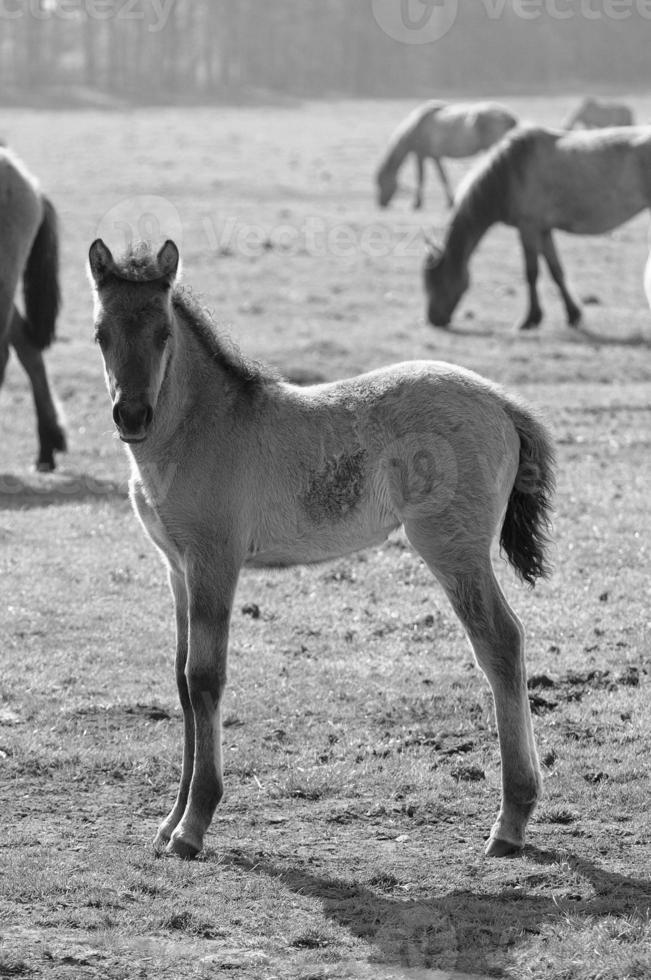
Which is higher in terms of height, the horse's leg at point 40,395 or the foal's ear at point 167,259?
the foal's ear at point 167,259

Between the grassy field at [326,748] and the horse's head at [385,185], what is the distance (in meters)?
15.5

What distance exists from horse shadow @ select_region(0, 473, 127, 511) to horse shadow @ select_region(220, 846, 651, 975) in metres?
6.33

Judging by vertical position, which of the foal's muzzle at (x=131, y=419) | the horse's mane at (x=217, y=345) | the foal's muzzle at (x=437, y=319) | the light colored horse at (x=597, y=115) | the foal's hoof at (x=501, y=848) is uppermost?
the light colored horse at (x=597, y=115)

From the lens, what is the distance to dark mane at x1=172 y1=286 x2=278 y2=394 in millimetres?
5918

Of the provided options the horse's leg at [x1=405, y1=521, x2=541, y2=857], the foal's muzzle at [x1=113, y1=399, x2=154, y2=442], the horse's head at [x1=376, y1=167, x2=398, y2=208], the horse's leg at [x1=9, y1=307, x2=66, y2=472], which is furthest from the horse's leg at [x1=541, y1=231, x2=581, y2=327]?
the foal's muzzle at [x1=113, y1=399, x2=154, y2=442]

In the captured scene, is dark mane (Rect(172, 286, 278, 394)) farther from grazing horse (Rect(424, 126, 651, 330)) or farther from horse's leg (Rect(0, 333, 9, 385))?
grazing horse (Rect(424, 126, 651, 330))

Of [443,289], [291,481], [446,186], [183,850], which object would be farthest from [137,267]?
[446,186]

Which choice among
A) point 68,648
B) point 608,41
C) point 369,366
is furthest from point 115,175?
point 608,41

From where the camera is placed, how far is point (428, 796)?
20.4 feet

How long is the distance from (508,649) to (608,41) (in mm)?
87842

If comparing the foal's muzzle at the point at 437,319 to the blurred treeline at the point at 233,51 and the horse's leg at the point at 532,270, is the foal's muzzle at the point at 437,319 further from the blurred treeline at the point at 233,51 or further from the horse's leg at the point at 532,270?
the blurred treeline at the point at 233,51

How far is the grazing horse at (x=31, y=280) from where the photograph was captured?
38.5 feet

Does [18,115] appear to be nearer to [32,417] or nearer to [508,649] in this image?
[32,417]

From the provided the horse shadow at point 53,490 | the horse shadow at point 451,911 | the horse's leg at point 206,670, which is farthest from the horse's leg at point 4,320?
the horse shadow at point 451,911
